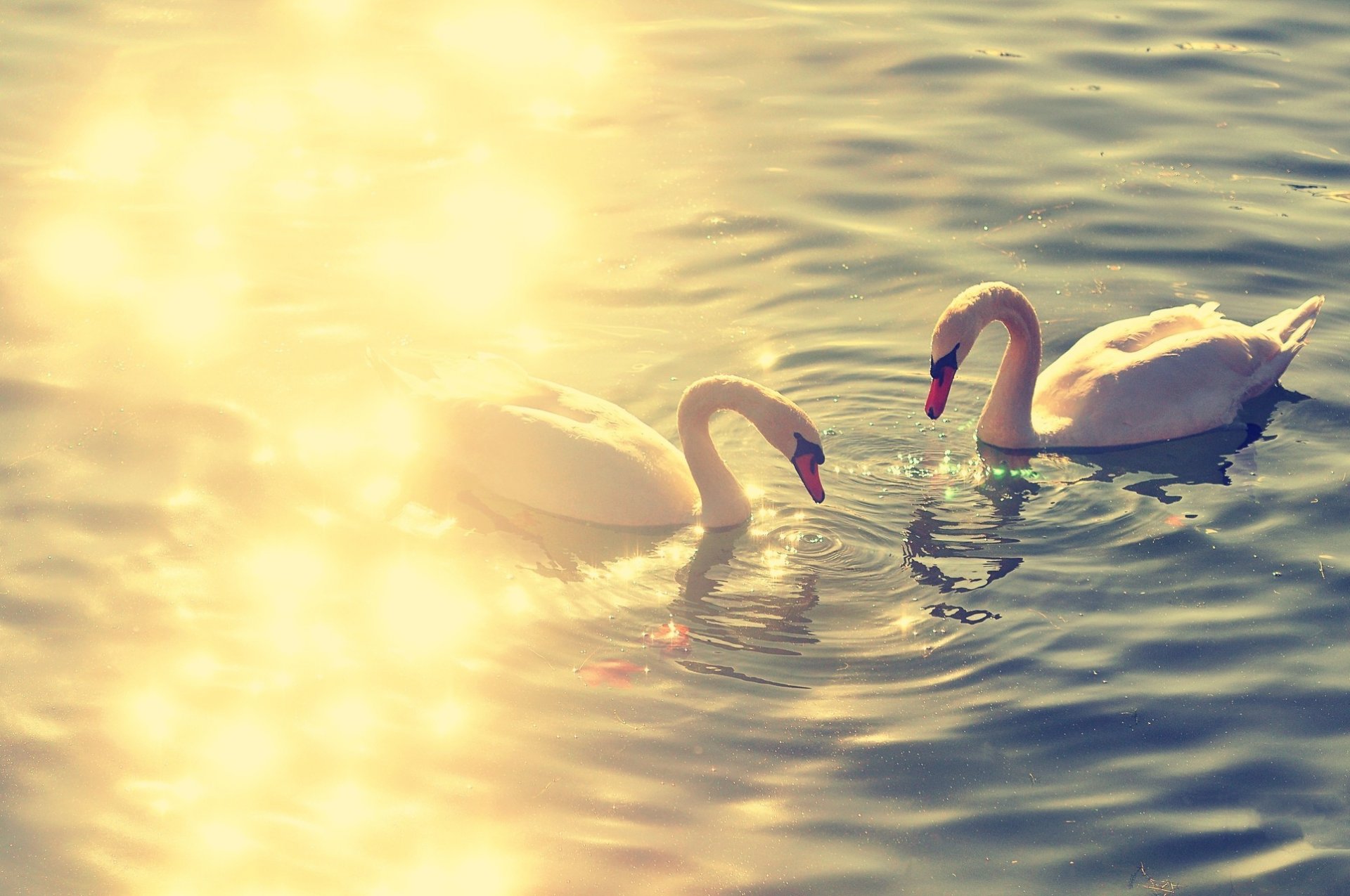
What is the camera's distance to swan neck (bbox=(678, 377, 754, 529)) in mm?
10086

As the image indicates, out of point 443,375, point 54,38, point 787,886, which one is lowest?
point 787,886

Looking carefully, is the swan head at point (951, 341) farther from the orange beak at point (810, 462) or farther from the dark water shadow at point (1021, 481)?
the orange beak at point (810, 462)

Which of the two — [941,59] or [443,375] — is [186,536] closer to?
[443,375]

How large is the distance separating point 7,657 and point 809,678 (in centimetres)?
410

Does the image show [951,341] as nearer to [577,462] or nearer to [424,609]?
[577,462]

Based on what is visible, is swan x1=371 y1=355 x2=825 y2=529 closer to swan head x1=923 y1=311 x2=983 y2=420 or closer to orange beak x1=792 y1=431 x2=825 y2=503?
orange beak x1=792 y1=431 x2=825 y2=503

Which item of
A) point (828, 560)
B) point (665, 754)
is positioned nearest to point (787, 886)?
point (665, 754)

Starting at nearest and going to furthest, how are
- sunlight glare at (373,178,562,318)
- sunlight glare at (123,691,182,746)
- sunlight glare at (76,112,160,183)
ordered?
sunlight glare at (123,691,182,746)
sunlight glare at (373,178,562,318)
sunlight glare at (76,112,160,183)

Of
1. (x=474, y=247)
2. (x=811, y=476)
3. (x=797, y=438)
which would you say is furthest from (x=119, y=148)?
(x=811, y=476)

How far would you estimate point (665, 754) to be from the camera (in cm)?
805

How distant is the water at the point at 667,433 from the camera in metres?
7.68

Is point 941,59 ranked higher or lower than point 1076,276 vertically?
higher

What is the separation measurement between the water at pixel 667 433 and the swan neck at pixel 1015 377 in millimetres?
216

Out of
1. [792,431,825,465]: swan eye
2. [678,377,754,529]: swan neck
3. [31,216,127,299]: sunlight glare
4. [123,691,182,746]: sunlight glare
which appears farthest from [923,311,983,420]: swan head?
[31,216,127,299]: sunlight glare
